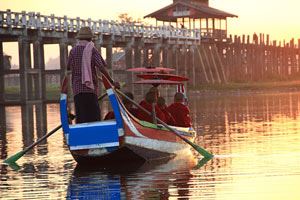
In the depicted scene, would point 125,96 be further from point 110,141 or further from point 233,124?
point 233,124

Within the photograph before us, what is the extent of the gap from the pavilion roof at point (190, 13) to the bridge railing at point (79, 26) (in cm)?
1035

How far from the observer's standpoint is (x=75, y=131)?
16.2m

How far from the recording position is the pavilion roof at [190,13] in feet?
287

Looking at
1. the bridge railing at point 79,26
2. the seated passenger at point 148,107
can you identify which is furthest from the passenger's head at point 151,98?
the bridge railing at point 79,26

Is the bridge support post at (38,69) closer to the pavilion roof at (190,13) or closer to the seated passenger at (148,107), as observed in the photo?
the seated passenger at (148,107)

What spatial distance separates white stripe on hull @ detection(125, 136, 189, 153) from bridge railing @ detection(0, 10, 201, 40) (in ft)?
101

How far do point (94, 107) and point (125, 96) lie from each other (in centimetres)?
83

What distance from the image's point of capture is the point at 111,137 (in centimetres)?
1609

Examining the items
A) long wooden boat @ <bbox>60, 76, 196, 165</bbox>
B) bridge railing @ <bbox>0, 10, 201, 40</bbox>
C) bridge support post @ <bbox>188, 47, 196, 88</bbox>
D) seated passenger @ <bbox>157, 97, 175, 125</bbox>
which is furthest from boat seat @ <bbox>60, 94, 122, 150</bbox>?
bridge support post @ <bbox>188, 47, 196, 88</bbox>

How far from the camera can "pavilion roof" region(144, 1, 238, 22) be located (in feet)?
287

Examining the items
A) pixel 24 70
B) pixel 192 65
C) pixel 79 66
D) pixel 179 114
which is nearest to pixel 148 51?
pixel 192 65

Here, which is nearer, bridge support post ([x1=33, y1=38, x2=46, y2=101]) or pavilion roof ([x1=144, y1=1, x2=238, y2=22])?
bridge support post ([x1=33, y1=38, x2=46, y2=101])

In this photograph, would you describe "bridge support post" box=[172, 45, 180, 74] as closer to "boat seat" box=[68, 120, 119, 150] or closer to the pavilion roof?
the pavilion roof

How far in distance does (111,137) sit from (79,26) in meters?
40.8
